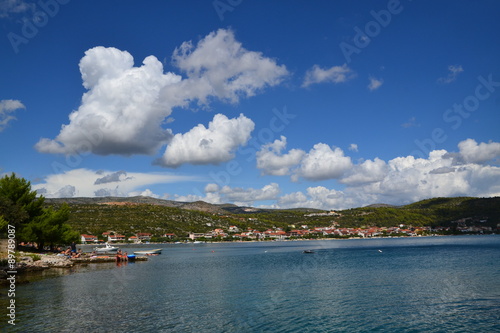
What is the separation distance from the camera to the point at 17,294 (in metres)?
34.5

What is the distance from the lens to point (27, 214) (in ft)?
217

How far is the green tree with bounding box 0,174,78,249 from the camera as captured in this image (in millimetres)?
62688

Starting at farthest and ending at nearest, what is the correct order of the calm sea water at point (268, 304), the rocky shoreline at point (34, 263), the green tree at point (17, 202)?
the green tree at point (17, 202)
the rocky shoreline at point (34, 263)
the calm sea water at point (268, 304)

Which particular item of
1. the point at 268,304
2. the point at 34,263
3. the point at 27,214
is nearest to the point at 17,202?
the point at 27,214

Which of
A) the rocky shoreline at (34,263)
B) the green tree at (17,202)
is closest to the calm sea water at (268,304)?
the rocky shoreline at (34,263)

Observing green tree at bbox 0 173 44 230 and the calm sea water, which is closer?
the calm sea water

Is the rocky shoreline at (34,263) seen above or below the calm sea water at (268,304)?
above

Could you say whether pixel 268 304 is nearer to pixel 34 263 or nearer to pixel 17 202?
pixel 34 263

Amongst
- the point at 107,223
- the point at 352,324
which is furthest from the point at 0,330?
the point at 107,223

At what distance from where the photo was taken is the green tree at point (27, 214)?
6269 cm

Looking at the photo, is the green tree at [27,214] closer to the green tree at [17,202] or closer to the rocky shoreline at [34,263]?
the green tree at [17,202]

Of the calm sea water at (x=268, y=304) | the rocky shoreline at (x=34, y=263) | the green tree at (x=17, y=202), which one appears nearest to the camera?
the calm sea water at (x=268, y=304)

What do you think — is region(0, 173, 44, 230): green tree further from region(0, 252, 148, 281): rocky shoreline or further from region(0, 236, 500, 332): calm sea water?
region(0, 236, 500, 332): calm sea water

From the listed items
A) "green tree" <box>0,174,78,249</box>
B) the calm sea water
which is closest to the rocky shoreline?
"green tree" <box>0,174,78,249</box>
